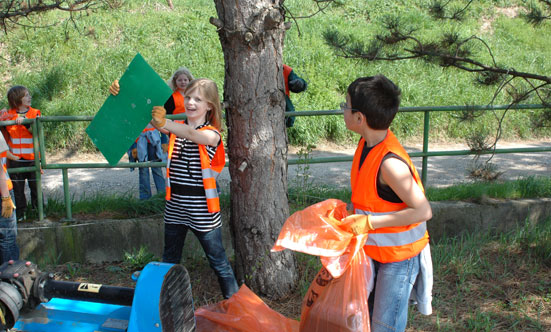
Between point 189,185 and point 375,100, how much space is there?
1318 millimetres

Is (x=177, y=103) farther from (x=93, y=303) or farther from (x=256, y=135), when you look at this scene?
(x=93, y=303)

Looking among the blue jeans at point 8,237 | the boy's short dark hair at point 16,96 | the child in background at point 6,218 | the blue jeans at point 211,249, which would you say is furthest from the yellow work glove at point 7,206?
the boy's short dark hair at point 16,96

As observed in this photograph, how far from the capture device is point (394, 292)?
2436 mm

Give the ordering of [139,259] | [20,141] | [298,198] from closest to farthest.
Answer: [139,259] → [298,198] → [20,141]

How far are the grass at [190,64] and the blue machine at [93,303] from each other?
7.30 metres

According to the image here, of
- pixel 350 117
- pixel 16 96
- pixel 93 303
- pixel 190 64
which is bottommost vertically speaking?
pixel 93 303

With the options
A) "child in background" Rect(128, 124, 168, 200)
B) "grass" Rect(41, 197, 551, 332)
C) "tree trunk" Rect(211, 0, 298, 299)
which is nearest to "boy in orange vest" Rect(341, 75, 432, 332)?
"tree trunk" Rect(211, 0, 298, 299)

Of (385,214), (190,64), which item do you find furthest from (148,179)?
(190,64)

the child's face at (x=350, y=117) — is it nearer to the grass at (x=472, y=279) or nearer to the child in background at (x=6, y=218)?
the grass at (x=472, y=279)

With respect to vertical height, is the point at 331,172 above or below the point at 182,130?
below

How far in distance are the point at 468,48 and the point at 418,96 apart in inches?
264

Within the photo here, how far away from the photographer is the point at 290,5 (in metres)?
13.8

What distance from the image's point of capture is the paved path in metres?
7.27

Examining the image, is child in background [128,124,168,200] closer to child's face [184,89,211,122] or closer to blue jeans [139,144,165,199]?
blue jeans [139,144,165,199]
